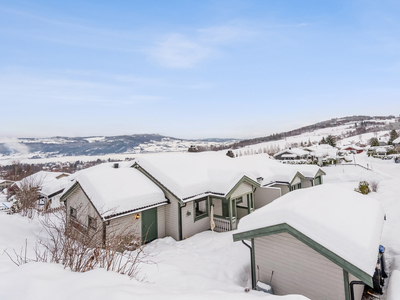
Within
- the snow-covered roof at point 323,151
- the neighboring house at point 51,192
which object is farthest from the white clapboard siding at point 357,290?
the snow-covered roof at point 323,151

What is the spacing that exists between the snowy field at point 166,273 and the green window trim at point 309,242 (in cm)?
175

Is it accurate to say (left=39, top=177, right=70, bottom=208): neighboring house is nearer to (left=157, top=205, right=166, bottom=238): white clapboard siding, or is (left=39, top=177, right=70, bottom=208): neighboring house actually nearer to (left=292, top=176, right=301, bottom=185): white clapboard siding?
(left=157, top=205, right=166, bottom=238): white clapboard siding

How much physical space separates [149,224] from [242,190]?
672 cm

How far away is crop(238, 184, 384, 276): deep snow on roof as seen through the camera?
559 centimetres

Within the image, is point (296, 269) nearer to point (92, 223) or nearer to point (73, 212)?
point (92, 223)

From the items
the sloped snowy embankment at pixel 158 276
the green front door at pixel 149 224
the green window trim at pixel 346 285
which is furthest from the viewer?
the green front door at pixel 149 224

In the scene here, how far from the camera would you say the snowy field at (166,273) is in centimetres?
358

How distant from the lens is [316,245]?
599 centimetres

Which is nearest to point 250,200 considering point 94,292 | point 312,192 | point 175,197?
point 175,197

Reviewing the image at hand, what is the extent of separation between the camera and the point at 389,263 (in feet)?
29.2

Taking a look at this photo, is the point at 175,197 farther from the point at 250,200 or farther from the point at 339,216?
the point at 339,216

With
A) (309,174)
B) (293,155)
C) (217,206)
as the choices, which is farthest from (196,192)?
(293,155)

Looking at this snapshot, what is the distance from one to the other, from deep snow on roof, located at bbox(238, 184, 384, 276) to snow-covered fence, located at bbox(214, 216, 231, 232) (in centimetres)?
578

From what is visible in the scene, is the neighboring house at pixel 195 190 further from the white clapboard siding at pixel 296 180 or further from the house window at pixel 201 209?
the white clapboard siding at pixel 296 180
